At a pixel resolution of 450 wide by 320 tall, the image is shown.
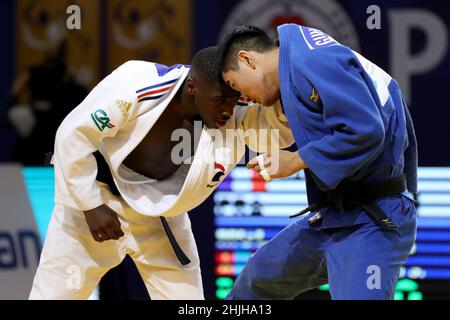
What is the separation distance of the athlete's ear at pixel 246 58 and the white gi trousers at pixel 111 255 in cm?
89

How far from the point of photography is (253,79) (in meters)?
3.78

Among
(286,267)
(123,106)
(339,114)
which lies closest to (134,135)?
(123,106)

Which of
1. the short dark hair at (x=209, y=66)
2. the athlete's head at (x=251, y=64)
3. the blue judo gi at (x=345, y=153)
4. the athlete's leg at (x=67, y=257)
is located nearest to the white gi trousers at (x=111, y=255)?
the athlete's leg at (x=67, y=257)

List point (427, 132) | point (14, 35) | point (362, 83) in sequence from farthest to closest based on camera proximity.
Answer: point (14, 35) < point (427, 132) < point (362, 83)

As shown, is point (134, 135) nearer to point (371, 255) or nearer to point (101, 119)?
point (101, 119)

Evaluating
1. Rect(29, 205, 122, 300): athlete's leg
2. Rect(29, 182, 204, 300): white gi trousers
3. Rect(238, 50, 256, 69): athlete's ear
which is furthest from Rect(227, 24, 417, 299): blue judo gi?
Rect(29, 205, 122, 300): athlete's leg

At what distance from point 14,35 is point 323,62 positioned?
3460 millimetres

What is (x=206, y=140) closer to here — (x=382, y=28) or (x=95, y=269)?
(x=95, y=269)

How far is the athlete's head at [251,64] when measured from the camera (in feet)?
12.4

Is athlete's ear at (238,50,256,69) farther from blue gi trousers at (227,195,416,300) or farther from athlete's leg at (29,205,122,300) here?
athlete's leg at (29,205,122,300)

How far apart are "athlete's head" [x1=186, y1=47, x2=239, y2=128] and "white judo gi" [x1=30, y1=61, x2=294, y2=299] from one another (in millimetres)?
80

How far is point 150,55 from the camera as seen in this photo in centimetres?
639
